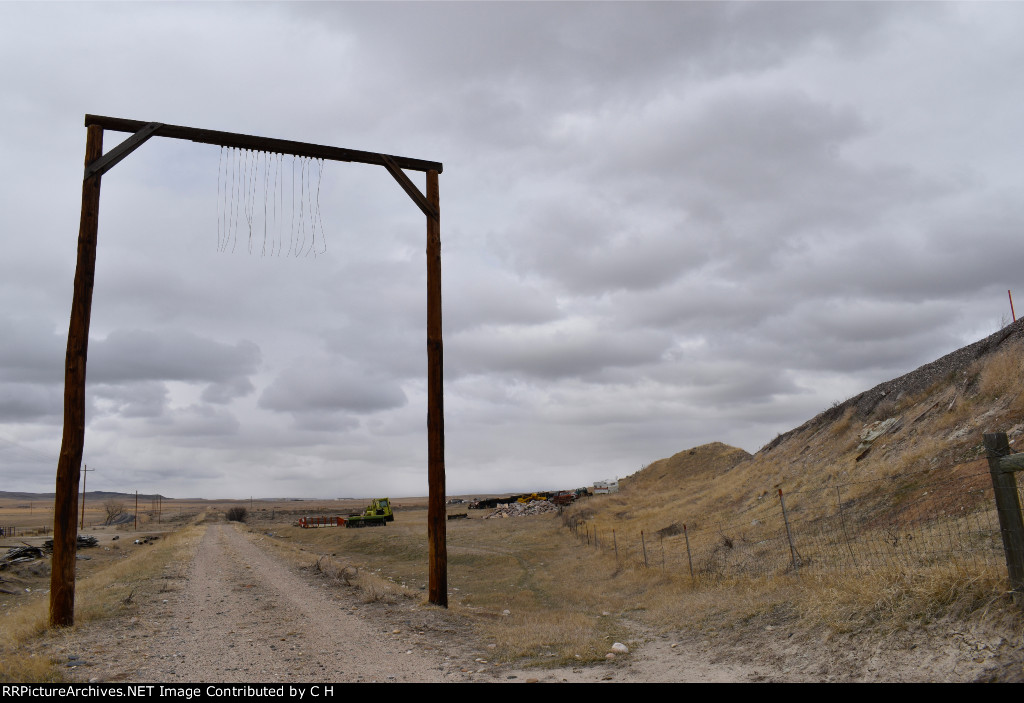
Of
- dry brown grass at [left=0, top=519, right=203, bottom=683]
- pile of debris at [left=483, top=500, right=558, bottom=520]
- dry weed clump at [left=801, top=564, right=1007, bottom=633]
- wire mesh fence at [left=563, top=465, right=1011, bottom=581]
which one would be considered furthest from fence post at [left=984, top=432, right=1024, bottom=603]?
pile of debris at [left=483, top=500, right=558, bottom=520]

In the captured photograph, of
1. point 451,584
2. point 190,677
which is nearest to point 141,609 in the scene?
point 190,677

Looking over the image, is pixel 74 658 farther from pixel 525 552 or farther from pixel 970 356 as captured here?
pixel 970 356

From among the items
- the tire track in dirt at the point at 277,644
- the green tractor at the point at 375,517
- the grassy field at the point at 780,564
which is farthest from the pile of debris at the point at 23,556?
the tire track in dirt at the point at 277,644

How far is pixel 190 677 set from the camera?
7535mm

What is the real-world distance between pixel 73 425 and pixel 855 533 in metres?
16.7

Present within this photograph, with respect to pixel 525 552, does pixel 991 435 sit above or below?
above

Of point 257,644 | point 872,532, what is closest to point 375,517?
point 872,532

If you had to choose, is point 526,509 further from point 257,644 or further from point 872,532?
point 257,644

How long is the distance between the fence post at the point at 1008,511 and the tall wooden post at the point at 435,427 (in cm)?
920

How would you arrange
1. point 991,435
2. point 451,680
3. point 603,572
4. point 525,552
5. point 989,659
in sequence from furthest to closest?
1. point 525,552
2. point 603,572
3. point 451,680
4. point 991,435
5. point 989,659

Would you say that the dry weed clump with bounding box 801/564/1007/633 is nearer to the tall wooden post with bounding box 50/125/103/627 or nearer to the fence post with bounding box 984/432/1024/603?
the fence post with bounding box 984/432/1024/603

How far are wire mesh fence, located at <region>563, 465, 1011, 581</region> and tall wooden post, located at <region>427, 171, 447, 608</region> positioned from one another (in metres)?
6.54

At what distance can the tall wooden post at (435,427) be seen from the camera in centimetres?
1310
